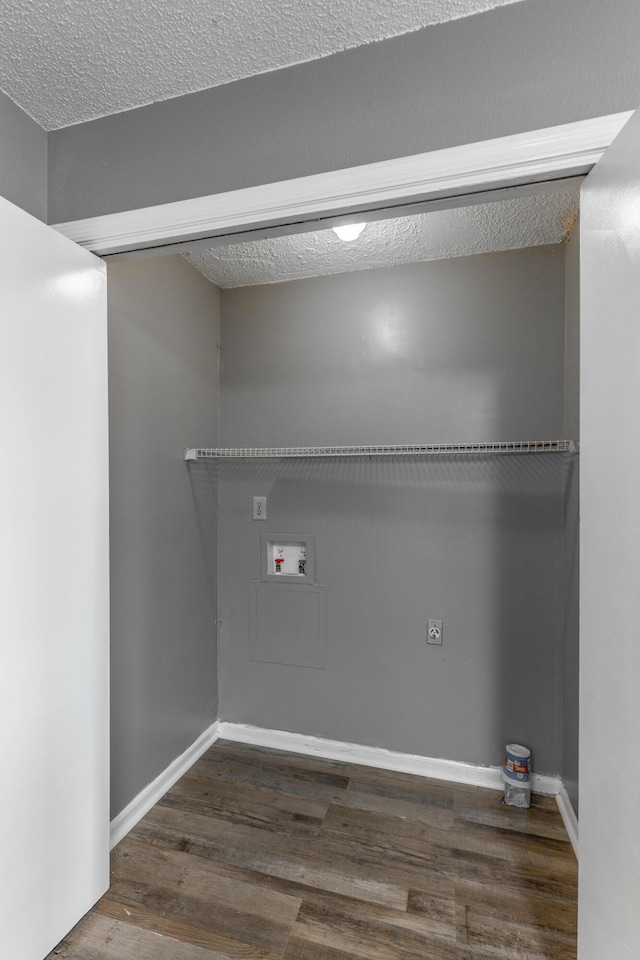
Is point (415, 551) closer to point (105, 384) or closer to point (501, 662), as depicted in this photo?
point (501, 662)

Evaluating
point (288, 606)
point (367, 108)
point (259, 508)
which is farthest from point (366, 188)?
point (288, 606)

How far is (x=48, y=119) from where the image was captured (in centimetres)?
143

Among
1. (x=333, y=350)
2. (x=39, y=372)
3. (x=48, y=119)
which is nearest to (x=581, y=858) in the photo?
(x=39, y=372)

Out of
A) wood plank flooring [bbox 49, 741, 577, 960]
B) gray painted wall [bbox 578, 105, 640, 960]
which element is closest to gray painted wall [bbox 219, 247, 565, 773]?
wood plank flooring [bbox 49, 741, 577, 960]

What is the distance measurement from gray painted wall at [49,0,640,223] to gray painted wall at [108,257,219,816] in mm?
438

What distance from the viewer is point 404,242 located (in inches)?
81.5

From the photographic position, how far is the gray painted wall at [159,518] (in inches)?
71.7

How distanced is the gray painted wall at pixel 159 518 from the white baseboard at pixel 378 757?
0.24 m

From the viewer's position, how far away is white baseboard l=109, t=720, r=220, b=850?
1785 millimetres

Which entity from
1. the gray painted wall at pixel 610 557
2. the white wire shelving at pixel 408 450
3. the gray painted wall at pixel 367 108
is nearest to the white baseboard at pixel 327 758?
the gray painted wall at pixel 610 557

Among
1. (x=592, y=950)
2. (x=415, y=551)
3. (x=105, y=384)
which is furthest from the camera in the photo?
(x=415, y=551)

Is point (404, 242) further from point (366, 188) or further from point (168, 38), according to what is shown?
point (168, 38)

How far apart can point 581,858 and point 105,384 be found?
1.85 metres

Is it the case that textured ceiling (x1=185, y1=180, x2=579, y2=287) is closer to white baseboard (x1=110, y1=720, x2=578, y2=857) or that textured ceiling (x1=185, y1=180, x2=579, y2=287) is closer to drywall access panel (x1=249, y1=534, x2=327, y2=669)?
drywall access panel (x1=249, y1=534, x2=327, y2=669)
